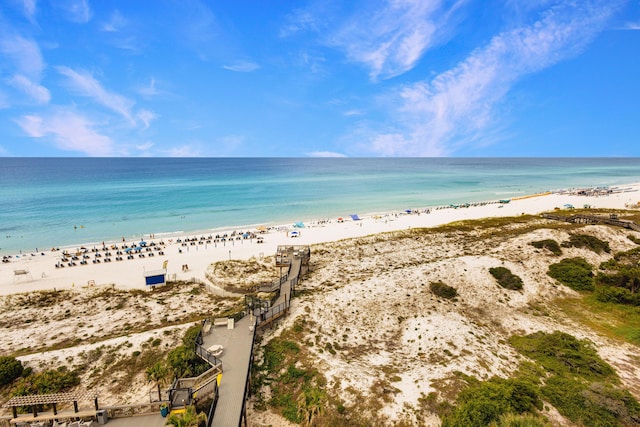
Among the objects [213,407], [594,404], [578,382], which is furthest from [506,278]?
[213,407]

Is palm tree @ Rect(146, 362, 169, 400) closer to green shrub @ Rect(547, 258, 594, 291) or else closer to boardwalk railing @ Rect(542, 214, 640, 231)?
green shrub @ Rect(547, 258, 594, 291)

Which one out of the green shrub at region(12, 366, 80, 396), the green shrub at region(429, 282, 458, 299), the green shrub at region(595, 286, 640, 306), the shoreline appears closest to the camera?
the green shrub at region(12, 366, 80, 396)

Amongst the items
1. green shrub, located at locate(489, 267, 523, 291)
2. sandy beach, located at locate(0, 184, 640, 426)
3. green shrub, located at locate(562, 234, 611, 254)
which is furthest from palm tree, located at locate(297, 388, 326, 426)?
Result: green shrub, located at locate(562, 234, 611, 254)

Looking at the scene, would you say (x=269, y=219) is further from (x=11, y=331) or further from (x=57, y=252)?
(x=11, y=331)

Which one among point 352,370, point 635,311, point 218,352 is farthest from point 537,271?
point 218,352

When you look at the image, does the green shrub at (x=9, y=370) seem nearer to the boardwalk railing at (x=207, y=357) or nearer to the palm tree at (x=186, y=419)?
the boardwalk railing at (x=207, y=357)

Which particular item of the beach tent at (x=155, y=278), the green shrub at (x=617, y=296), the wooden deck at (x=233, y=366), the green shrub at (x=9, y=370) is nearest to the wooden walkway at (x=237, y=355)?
the wooden deck at (x=233, y=366)
